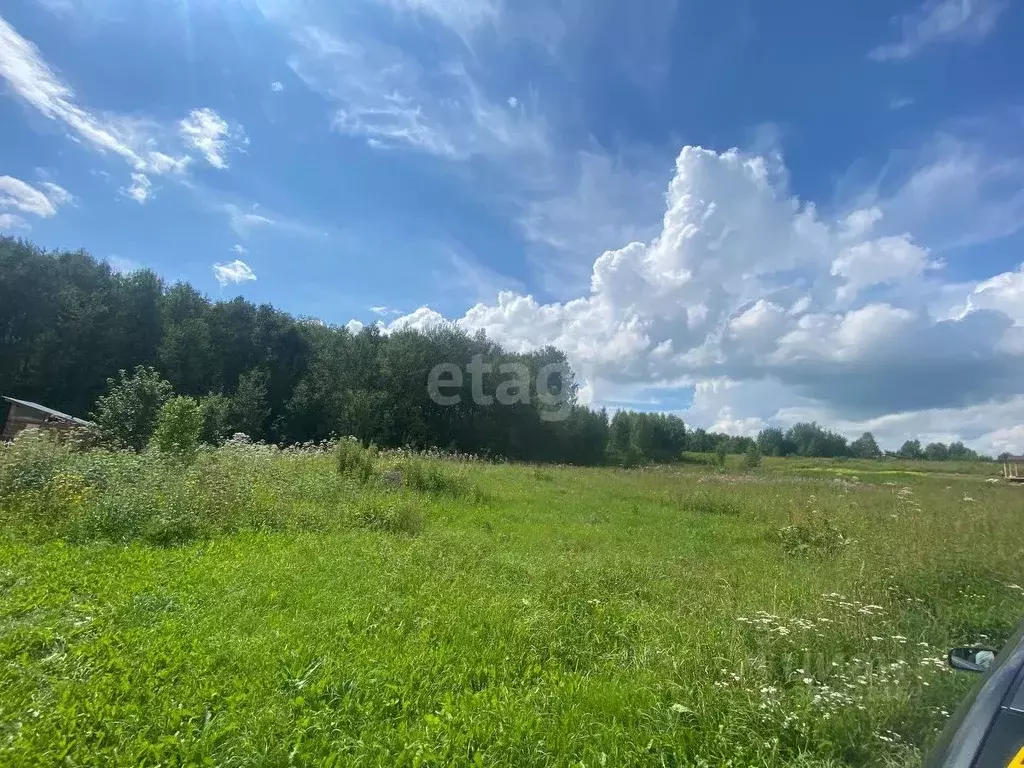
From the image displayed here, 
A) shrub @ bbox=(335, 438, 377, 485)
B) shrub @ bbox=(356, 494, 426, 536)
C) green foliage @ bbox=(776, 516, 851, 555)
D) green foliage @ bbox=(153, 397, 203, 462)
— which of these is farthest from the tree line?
green foliage @ bbox=(776, 516, 851, 555)

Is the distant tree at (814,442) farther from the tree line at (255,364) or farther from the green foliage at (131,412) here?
the green foliage at (131,412)

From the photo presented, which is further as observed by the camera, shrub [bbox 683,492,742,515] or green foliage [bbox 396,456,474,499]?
shrub [bbox 683,492,742,515]

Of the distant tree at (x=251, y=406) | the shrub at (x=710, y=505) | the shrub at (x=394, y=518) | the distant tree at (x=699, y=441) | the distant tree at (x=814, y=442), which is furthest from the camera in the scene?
the distant tree at (x=699, y=441)

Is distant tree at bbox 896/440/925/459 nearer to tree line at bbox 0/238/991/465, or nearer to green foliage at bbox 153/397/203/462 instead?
tree line at bbox 0/238/991/465

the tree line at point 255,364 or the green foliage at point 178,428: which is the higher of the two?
the tree line at point 255,364

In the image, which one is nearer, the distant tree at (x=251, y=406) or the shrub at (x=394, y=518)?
the shrub at (x=394, y=518)

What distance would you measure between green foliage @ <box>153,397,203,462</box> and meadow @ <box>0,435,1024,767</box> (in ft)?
9.68

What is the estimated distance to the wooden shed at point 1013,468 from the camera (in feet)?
39.3

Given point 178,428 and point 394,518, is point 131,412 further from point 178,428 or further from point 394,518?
point 394,518

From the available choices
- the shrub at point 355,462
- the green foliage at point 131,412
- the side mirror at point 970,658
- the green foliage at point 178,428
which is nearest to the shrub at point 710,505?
the shrub at point 355,462

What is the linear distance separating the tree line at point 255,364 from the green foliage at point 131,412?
8.26 meters

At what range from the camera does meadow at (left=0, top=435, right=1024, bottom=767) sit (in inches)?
117

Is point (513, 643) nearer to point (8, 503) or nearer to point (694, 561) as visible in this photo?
point (694, 561)

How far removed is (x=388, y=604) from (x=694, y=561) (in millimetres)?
5063
